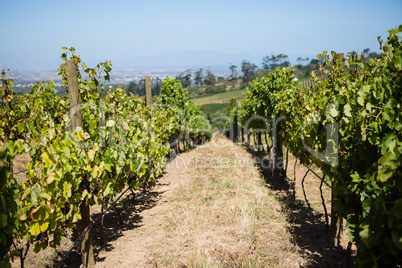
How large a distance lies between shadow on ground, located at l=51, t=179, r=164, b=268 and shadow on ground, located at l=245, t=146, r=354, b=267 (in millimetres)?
2918

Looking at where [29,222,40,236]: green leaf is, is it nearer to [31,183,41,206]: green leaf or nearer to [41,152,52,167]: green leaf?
[31,183,41,206]: green leaf

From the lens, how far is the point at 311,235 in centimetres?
500

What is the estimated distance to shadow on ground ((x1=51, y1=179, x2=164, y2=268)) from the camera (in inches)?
179

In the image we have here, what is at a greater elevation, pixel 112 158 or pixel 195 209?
pixel 112 158

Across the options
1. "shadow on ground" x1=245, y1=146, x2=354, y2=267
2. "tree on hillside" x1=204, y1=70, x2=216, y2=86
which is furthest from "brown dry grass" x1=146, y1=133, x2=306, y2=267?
"tree on hillside" x1=204, y1=70, x2=216, y2=86

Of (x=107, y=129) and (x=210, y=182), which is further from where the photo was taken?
(x=210, y=182)

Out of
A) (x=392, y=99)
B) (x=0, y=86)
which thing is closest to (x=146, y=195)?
(x=0, y=86)

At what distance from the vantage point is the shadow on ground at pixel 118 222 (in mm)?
4537

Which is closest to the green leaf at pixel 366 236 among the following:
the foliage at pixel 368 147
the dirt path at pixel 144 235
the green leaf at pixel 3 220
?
the foliage at pixel 368 147

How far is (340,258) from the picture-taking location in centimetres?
413

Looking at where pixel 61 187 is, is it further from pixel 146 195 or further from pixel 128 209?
pixel 146 195

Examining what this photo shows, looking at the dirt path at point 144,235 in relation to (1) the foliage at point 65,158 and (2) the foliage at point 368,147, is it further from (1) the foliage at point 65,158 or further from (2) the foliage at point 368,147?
(2) the foliage at point 368,147

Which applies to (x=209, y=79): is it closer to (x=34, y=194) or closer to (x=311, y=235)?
(x=311, y=235)

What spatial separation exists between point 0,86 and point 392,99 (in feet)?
18.0
